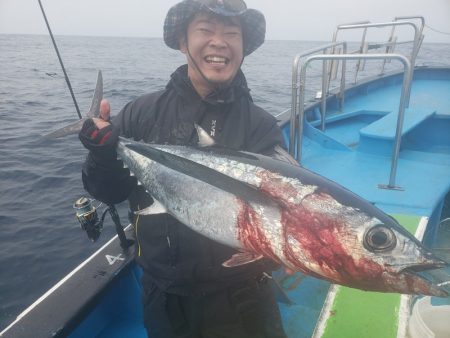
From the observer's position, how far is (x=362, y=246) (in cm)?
150

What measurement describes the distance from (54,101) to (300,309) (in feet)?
56.8

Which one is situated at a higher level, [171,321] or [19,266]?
[171,321]

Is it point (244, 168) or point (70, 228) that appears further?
point (70, 228)

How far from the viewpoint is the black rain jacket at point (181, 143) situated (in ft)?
7.22

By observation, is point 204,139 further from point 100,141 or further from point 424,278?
point 424,278

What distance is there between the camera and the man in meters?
2.22

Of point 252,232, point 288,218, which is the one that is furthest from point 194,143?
point 288,218

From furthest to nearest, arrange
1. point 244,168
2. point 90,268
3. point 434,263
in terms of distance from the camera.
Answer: point 90,268, point 244,168, point 434,263

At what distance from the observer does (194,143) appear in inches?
96.3

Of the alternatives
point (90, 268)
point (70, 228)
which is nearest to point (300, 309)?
point (90, 268)

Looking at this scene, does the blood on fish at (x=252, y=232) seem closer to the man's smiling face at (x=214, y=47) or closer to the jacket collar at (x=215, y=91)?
the jacket collar at (x=215, y=91)

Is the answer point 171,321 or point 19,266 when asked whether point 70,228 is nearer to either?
point 19,266

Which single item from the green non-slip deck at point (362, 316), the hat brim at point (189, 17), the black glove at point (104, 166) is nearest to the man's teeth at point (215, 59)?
the hat brim at point (189, 17)

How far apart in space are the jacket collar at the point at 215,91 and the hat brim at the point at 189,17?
1.05 feet
